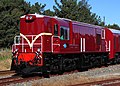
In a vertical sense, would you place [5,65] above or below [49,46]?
below

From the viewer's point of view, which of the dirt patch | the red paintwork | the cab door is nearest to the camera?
the red paintwork

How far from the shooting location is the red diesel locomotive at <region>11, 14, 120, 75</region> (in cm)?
1911

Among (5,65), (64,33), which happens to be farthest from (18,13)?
(64,33)

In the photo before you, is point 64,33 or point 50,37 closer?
point 50,37

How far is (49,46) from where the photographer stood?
19812 mm

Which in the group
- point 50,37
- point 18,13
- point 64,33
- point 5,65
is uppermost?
point 18,13

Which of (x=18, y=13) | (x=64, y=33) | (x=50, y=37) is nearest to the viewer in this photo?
(x=50, y=37)

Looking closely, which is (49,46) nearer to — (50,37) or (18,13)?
(50,37)

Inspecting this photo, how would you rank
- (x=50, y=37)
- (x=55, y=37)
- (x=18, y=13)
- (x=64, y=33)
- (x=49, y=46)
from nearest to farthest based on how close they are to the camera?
(x=49, y=46)
(x=50, y=37)
(x=55, y=37)
(x=64, y=33)
(x=18, y=13)

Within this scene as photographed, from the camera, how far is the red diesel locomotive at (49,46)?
62.7ft

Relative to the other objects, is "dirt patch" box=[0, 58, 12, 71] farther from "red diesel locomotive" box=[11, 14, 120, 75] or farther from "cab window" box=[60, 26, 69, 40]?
"cab window" box=[60, 26, 69, 40]

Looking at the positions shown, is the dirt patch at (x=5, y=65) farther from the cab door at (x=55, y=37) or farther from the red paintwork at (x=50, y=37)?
the cab door at (x=55, y=37)

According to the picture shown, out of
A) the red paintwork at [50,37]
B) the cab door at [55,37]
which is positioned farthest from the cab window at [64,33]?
the cab door at [55,37]

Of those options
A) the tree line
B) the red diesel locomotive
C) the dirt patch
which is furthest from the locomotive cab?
the tree line
